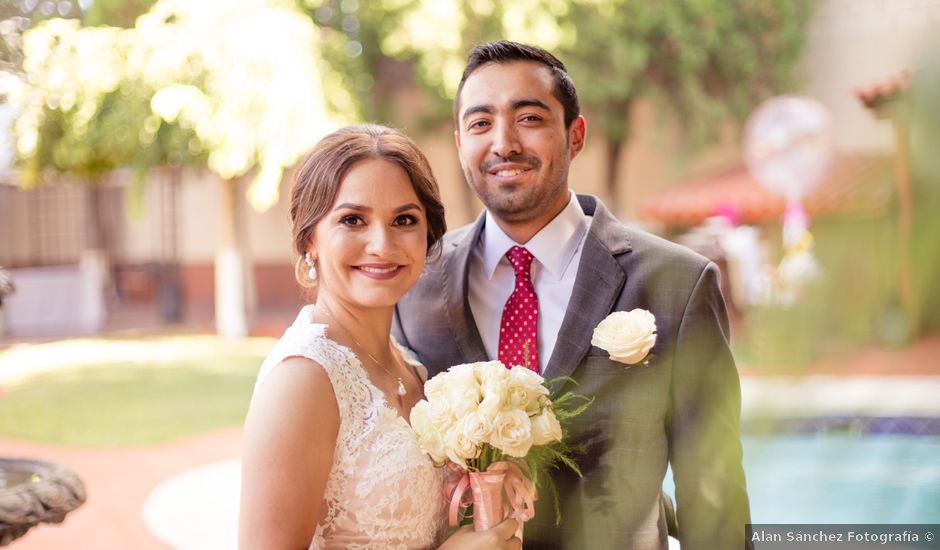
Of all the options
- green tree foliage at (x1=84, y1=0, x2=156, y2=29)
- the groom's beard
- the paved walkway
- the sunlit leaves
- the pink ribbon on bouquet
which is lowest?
the paved walkway

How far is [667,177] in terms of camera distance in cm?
63

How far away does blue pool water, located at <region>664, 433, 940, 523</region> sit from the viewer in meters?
0.37

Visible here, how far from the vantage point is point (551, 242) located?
7.89ft

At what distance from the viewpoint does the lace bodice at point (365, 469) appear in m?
1.96

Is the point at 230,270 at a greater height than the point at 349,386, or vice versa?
the point at 230,270

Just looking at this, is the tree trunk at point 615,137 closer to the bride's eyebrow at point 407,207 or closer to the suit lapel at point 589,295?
the suit lapel at point 589,295

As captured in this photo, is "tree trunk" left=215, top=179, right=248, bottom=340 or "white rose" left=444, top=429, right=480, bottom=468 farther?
"tree trunk" left=215, top=179, right=248, bottom=340

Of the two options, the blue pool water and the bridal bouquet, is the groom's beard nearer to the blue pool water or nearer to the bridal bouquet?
the bridal bouquet

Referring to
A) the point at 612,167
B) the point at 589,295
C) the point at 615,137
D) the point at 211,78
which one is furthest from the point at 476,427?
the point at 612,167

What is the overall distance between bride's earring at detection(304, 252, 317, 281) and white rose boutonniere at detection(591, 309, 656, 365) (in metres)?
0.76

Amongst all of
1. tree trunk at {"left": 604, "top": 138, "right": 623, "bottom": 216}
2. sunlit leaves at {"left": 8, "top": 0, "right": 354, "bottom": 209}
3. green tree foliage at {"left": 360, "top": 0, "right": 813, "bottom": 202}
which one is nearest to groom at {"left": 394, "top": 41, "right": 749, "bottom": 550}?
sunlit leaves at {"left": 8, "top": 0, "right": 354, "bottom": 209}

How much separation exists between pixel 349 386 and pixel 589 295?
0.65 m

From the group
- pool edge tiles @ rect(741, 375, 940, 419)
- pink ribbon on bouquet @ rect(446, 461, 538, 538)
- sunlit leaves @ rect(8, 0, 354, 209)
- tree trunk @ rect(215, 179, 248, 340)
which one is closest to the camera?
pool edge tiles @ rect(741, 375, 940, 419)

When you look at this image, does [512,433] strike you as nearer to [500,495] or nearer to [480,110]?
[500,495]
